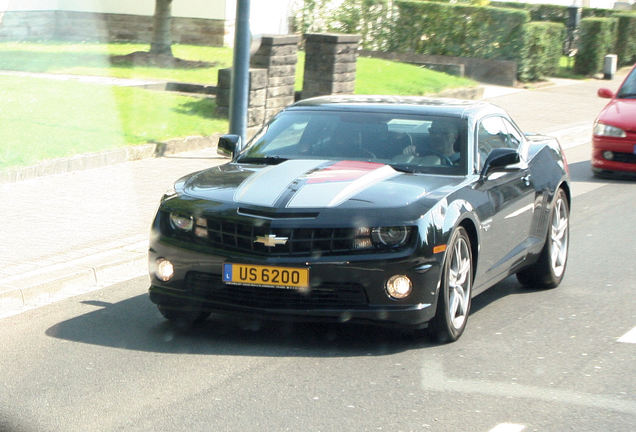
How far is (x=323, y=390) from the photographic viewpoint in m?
5.86

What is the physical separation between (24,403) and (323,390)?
145cm

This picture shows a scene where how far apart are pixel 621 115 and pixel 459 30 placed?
15892 mm

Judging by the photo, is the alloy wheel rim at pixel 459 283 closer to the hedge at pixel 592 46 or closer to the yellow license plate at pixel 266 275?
the yellow license plate at pixel 266 275

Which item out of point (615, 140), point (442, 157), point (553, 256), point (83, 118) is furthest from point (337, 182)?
point (83, 118)

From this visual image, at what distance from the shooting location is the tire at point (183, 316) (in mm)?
7098

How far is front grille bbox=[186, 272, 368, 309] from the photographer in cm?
645

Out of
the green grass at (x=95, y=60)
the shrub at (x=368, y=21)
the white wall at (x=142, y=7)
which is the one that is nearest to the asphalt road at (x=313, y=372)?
the green grass at (x=95, y=60)

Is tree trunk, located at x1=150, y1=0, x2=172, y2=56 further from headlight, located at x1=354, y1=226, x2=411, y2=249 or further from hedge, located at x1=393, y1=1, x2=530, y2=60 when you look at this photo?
headlight, located at x1=354, y1=226, x2=411, y2=249

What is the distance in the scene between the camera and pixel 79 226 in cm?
997

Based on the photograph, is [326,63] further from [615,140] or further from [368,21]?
[368,21]

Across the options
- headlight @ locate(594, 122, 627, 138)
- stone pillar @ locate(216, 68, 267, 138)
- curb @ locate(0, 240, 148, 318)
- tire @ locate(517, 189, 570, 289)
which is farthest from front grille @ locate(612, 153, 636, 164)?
curb @ locate(0, 240, 148, 318)

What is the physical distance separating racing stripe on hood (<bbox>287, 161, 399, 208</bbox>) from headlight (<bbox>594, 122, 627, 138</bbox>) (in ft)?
27.8

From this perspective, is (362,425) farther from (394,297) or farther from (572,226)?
(572,226)

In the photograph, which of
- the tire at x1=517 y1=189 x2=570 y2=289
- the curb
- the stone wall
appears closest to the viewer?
the curb
